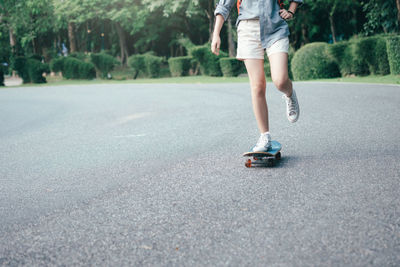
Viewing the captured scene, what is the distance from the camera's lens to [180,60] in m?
30.9

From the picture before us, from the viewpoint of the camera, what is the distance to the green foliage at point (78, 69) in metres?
33.0

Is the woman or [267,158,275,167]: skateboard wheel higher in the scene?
the woman

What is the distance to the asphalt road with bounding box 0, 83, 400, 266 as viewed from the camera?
2654 mm

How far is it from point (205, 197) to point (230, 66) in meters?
23.1

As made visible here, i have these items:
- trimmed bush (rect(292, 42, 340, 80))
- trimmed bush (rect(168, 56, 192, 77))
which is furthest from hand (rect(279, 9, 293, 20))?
trimmed bush (rect(168, 56, 192, 77))

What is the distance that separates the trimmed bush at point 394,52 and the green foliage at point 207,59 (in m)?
13.0

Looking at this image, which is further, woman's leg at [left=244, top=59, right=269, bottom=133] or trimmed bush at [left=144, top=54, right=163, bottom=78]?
trimmed bush at [left=144, top=54, right=163, bottom=78]

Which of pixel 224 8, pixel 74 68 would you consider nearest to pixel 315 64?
pixel 224 8

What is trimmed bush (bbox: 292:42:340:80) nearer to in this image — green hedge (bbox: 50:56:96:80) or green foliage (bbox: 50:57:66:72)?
green hedge (bbox: 50:56:96:80)

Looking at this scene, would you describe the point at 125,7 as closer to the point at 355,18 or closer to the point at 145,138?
the point at 355,18

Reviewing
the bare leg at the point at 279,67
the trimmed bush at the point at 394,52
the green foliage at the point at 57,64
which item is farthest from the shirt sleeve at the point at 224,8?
the green foliage at the point at 57,64

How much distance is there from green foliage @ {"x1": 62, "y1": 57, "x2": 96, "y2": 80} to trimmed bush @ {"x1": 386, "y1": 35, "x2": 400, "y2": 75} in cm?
2177

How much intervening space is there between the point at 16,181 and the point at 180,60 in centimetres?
2658

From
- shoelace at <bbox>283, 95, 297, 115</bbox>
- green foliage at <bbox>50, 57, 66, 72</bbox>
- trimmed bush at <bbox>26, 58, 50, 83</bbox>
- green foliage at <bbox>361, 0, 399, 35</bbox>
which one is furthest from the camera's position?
green foliage at <bbox>50, 57, 66, 72</bbox>
